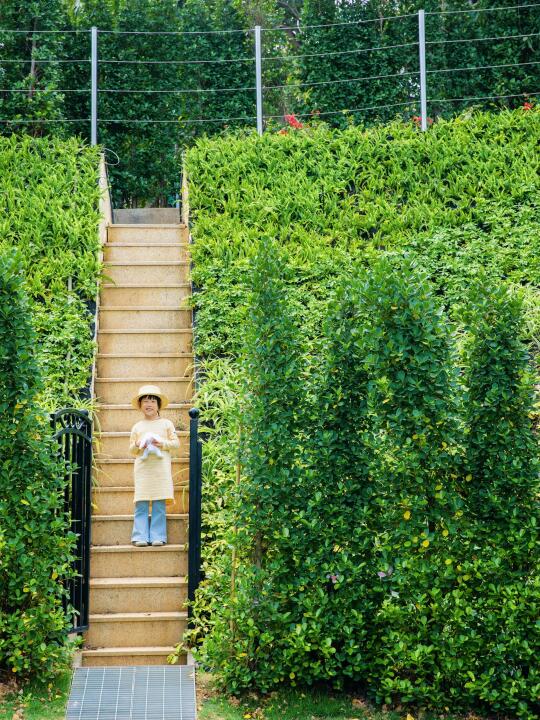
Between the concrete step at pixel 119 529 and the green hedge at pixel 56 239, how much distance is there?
3.71 ft

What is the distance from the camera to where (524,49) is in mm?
15539

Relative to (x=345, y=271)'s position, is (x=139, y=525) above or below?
below

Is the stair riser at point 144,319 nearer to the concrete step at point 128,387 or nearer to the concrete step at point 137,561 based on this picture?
the concrete step at point 128,387

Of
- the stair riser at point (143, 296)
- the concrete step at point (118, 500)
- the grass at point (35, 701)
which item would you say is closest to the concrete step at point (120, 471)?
the concrete step at point (118, 500)

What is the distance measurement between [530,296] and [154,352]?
3568 millimetres

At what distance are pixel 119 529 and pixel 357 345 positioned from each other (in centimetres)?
263

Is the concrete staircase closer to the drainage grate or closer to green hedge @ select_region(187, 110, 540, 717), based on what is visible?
green hedge @ select_region(187, 110, 540, 717)

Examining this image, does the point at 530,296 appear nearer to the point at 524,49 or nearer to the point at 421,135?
the point at 421,135

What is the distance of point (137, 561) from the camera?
21.9ft

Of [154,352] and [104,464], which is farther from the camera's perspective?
[154,352]

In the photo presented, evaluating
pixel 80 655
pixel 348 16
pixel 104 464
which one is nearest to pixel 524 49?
pixel 348 16

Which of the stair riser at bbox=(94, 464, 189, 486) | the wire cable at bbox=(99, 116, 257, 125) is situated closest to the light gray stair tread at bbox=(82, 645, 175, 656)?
the stair riser at bbox=(94, 464, 189, 486)

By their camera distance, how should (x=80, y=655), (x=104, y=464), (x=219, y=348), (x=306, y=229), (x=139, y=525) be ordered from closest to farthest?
(x=80, y=655) < (x=139, y=525) < (x=104, y=464) < (x=219, y=348) < (x=306, y=229)

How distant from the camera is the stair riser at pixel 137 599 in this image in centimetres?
637
